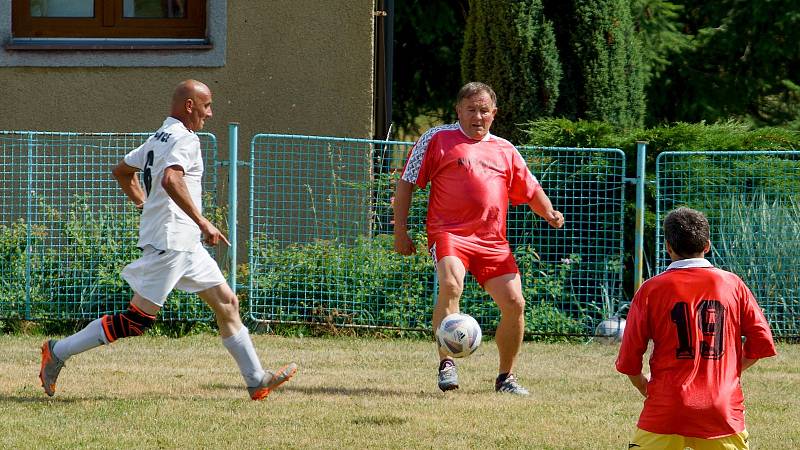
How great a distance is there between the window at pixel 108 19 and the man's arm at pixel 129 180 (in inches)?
183

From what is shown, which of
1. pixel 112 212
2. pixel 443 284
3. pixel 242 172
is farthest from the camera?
pixel 242 172

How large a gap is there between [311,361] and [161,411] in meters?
2.20

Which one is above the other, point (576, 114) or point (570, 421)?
point (576, 114)

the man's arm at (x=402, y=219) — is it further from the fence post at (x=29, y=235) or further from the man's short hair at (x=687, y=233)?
the fence post at (x=29, y=235)

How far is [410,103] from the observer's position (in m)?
18.2

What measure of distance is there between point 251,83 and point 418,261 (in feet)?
8.37

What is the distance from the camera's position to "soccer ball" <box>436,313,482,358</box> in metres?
6.86

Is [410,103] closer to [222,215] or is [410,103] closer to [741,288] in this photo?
[222,215]

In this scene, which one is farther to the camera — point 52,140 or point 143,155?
point 52,140

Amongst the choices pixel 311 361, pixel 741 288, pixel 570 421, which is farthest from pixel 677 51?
pixel 741 288

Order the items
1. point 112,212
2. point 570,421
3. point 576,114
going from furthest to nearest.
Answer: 1. point 576,114
2. point 112,212
3. point 570,421

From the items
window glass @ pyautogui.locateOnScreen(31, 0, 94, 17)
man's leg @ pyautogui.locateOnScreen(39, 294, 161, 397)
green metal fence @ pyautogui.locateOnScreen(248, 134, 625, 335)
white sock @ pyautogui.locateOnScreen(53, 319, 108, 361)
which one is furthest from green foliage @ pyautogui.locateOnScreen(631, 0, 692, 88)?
white sock @ pyautogui.locateOnScreen(53, 319, 108, 361)

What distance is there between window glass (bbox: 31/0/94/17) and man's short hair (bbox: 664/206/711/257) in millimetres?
8255

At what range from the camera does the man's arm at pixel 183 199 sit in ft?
20.8
